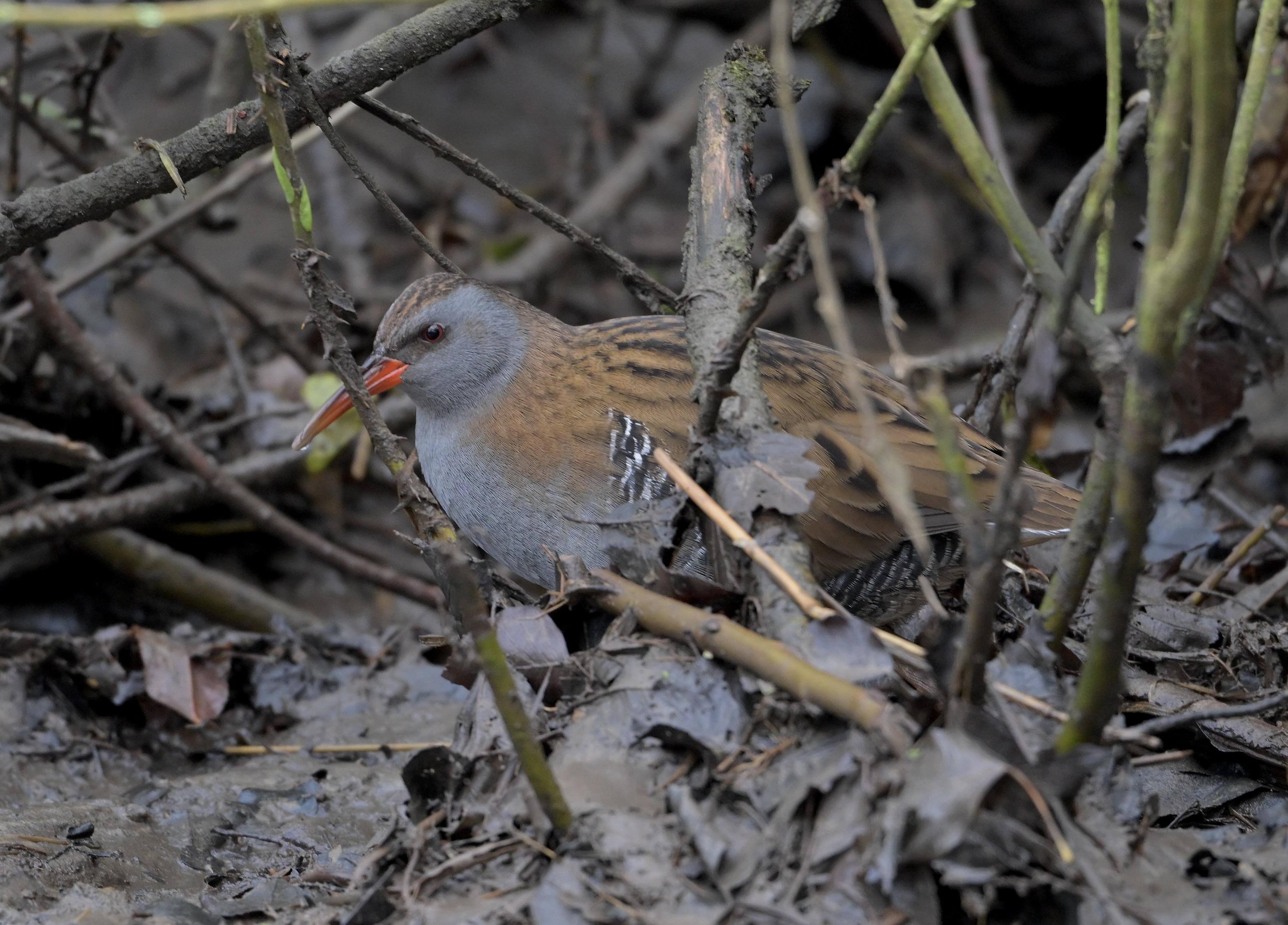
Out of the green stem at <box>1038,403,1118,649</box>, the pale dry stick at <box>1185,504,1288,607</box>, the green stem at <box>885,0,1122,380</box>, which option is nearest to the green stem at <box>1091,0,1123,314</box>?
the green stem at <box>885,0,1122,380</box>

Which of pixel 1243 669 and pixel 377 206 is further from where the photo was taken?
pixel 377 206

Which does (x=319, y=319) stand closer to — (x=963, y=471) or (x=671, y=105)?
(x=963, y=471)

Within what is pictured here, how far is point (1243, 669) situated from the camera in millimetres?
2582

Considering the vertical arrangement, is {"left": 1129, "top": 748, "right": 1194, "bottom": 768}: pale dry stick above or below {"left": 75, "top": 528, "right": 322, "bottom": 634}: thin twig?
above

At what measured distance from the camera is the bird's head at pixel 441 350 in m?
3.00

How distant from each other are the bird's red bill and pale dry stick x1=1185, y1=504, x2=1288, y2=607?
198cm

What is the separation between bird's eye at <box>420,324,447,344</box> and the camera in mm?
3049

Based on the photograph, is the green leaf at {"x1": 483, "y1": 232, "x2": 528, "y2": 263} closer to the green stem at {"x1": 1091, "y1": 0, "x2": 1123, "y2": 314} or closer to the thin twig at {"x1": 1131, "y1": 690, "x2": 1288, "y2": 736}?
the green stem at {"x1": 1091, "y1": 0, "x2": 1123, "y2": 314}

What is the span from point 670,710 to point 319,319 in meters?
0.93

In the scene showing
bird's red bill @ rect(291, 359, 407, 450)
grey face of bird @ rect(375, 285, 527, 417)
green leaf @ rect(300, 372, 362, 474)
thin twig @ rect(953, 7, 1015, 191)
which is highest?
thin twig @ rect(953, 7, 1015, 191)

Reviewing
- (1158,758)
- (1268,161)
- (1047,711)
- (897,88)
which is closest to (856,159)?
(897,88)

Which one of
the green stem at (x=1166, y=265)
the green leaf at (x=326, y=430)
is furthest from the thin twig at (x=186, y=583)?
the green stem at (x=1166, y=265)

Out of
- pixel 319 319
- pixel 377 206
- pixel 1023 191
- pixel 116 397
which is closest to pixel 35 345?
pixel 116 397

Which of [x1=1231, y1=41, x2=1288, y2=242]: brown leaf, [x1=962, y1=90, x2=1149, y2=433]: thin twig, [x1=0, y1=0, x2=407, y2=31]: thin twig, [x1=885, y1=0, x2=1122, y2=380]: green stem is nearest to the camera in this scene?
[x1=0, y1=0, x2=407, y2=31]: thin twig
